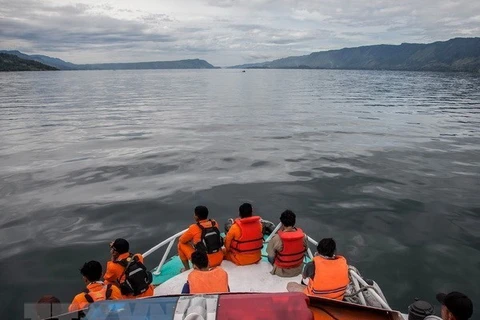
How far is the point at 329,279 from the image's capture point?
6.52 m

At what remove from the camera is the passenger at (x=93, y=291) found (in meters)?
6.24

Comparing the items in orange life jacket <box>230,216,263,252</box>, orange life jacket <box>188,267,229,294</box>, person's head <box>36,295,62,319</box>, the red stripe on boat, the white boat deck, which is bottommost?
the white boat deck

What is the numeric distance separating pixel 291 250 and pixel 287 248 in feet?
0.35

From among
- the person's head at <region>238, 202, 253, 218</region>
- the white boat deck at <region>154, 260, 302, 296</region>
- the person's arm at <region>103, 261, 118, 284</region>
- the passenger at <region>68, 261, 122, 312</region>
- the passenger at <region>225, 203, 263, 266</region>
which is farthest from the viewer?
the passenger at <region>225, 203, 263, 266</region>

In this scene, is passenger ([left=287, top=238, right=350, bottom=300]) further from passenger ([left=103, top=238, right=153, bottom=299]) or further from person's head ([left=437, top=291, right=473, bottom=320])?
passenger ([left=103, top=238, right=153, bottom=299])

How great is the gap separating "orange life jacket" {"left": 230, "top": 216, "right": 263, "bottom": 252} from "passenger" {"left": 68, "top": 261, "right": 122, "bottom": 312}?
306 centimetres

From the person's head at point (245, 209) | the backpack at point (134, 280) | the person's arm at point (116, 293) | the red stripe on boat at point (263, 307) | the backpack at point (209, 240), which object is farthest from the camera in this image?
the person's head at point (245, 209)

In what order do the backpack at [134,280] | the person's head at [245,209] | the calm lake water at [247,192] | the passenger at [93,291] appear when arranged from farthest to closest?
1. the calm lake water at [247,192]
2. the person's head at [245,209]
3. the backpack at [134,280]
4. the passenger at [93,291]

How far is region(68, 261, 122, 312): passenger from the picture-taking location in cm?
624

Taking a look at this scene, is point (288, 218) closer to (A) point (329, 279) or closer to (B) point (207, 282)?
(A) point (329, 279)

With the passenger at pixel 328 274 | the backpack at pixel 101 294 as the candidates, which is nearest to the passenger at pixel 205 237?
the backpack at pixel 101 294

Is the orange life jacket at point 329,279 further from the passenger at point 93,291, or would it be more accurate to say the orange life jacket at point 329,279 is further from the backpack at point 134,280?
the passenger at point 93,291

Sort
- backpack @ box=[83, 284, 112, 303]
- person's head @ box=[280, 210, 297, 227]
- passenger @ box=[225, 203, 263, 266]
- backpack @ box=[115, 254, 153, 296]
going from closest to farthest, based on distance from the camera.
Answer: backpack @ box=[83, 284, 112, 303]
backpack @ box=[115, 254, 153, 296]
person's head @ box=[280, 210, 297, 227]
passenger @ box=[225, 203, 263, 266]

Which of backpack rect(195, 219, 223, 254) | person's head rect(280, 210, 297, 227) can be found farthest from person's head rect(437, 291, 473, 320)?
backpack rect(195, 219, 223, 254)
